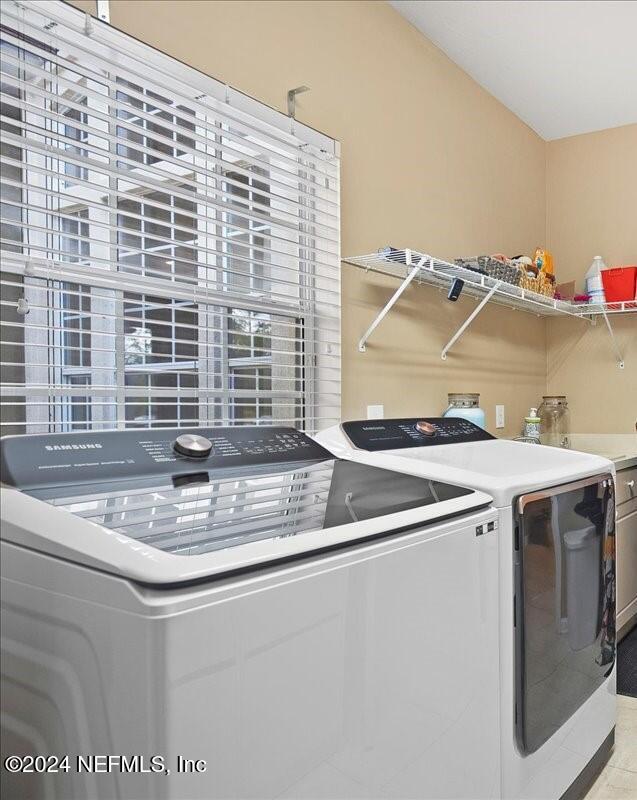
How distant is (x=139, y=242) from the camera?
6.51ft

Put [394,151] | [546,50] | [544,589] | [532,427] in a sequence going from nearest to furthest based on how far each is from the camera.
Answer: [544,589], [394,151], [546,50], [532,427]

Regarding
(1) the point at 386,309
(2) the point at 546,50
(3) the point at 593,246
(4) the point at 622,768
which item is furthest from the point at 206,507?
(3) the point at 593,246

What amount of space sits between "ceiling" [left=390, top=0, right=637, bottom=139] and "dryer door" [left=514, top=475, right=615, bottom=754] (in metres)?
1.77

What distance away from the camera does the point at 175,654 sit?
2.69ft

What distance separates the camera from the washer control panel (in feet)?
4.01

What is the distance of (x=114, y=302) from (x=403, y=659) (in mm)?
1087

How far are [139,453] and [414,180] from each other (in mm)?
1780

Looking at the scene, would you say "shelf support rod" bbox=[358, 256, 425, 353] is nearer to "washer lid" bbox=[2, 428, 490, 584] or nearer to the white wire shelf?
the white wire shelf

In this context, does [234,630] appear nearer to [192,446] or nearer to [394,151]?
[192,446]

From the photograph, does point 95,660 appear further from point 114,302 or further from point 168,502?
point 114,302

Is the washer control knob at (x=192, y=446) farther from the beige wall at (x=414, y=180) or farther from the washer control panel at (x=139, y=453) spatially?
the beige wall at (x=414, y=180)

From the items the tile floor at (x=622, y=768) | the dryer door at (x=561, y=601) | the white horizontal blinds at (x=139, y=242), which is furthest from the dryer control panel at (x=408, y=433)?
the tile floor at (x=622, y=768)

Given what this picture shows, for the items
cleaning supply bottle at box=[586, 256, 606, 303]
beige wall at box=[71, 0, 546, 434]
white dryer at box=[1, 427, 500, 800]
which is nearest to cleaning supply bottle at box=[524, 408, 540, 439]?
beige wall at box=[71, 0, 546, 434]

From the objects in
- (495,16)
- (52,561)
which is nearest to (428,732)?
(52,561)
